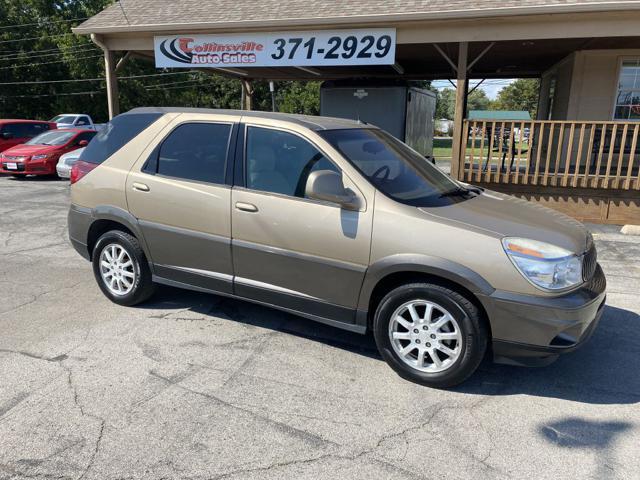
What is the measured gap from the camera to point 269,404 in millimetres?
3205

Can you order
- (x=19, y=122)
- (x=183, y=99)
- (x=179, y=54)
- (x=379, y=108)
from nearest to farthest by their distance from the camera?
1. (x=179, y=54)
2. (x=379, y=108)
3. (x=19, y=122)
4. (x=183, y=99)

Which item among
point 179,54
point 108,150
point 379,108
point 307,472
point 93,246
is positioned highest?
point 179,54

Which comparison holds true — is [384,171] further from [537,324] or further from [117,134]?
[117,134]

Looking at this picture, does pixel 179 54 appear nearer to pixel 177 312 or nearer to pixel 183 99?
pixel 177 312

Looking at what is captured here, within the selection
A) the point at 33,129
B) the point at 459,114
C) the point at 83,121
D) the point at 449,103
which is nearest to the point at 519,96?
the point at 449,103

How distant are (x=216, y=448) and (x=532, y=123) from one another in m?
8.23

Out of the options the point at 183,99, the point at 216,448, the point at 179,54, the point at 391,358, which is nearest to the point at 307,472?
the point at 216,448

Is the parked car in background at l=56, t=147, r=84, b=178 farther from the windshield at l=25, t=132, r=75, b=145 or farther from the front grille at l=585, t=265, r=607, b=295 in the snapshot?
the front grille at l=585, t=265, r=607, b=295

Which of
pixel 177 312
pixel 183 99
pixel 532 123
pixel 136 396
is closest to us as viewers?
pixel 136 396

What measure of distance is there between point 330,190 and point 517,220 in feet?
4.36

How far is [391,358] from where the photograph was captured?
11.6 feet

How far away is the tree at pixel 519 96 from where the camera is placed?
67975 mm

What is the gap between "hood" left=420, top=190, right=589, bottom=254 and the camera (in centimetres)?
331

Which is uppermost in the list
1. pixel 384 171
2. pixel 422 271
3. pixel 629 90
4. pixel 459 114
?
pixel 629 90
